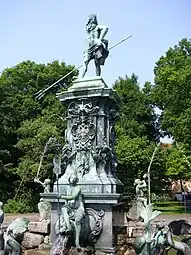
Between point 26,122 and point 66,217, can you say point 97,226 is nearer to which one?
point 66,217

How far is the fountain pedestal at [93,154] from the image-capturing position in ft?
33.9

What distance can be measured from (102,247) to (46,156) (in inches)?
771

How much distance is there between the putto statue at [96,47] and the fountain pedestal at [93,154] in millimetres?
753

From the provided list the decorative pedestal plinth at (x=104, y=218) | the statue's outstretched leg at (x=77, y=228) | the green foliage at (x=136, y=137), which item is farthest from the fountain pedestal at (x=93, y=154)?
the green foliage at (x=136, y=137)

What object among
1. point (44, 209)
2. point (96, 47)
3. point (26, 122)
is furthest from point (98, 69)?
point (26, 122)

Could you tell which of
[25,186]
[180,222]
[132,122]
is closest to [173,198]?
[132,122]

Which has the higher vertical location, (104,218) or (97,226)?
(104,218)

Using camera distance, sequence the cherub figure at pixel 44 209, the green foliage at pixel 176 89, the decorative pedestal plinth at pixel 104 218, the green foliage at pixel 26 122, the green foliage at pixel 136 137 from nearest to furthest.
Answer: the decorative pedestal plinth at pixel 104 218, the cherub figure at pixel 44 209, the green foliage at pixel 26 122, the green foliage at pixel 176 89, the green foliage at pixel 136 137

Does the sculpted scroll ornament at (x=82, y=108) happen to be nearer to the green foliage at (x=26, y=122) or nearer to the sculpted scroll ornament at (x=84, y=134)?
the sculpted scroll ornament at (x=84, y=134)

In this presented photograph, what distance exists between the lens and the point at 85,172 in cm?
1100

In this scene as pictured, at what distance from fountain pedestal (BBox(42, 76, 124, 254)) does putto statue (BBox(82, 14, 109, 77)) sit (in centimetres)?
75

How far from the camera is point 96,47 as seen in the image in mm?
11898

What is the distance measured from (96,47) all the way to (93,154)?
3.10 m

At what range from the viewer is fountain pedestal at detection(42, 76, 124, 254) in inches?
407
